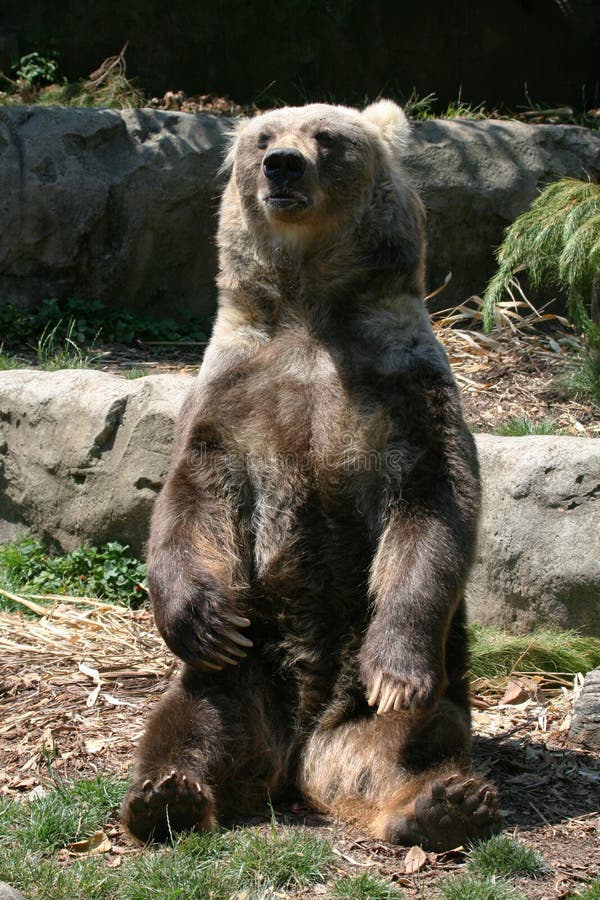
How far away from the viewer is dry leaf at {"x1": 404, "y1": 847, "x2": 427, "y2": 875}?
376 centimetres

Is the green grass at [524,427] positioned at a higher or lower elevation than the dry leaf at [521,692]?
higher

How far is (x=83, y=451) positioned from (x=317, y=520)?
116 inches

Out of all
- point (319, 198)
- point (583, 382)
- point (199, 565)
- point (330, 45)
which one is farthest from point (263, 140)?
point (330, 45)

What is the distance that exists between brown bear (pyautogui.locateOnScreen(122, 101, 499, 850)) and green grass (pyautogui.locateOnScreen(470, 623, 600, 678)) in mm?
1256

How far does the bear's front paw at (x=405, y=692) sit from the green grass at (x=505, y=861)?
0.50 meters

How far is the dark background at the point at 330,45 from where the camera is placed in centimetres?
1327

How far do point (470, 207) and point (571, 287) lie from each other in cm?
284

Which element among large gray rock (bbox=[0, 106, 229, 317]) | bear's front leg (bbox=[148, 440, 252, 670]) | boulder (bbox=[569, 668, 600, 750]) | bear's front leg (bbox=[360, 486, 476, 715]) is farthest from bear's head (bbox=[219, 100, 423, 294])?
large gray rock (bbox=[0, 106, 229, 317])

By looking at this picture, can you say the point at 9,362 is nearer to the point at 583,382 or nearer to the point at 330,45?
the point at 583,382

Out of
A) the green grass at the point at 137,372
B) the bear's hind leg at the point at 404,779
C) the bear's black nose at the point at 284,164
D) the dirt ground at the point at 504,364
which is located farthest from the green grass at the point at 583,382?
the bear's hind leg at the point at 404,779

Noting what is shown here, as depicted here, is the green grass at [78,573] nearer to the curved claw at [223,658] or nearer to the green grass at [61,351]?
the green grass at [61,351]

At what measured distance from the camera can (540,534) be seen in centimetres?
591

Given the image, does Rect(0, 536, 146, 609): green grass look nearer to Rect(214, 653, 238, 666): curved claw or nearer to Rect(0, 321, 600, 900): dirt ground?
Rect(0, 321, 600, 900): dirt ground

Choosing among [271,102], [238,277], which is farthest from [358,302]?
[271,102]
